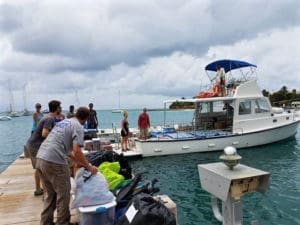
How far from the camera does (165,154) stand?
11.3m

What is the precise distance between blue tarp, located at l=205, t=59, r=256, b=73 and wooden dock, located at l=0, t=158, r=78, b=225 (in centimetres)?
1007

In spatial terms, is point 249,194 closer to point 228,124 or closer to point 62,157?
point 62,157

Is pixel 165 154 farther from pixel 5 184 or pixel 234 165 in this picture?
pixel 234 165

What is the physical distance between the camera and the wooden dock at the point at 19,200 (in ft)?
12.5

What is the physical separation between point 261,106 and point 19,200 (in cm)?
1137

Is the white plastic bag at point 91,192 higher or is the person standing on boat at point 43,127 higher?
the person standing on boat at point 43,127

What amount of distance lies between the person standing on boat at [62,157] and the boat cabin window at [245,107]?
1048 centimetres

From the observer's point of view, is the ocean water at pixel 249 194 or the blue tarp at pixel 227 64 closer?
the ocean water at pixel 249 194

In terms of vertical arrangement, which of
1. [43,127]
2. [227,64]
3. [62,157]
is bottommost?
[62,157]

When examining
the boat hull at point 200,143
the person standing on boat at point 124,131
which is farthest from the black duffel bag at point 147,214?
the boat hull at point 200,143

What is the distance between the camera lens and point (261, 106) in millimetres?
12930

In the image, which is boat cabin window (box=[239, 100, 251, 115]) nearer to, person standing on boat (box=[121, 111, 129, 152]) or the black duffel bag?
person standing on boat (box=[121, 111, 129, 152])

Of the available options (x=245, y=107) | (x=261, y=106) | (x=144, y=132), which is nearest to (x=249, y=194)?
(x=144, y=132)

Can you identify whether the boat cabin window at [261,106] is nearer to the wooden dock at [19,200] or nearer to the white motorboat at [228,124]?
the white motorboat at [228,124]
